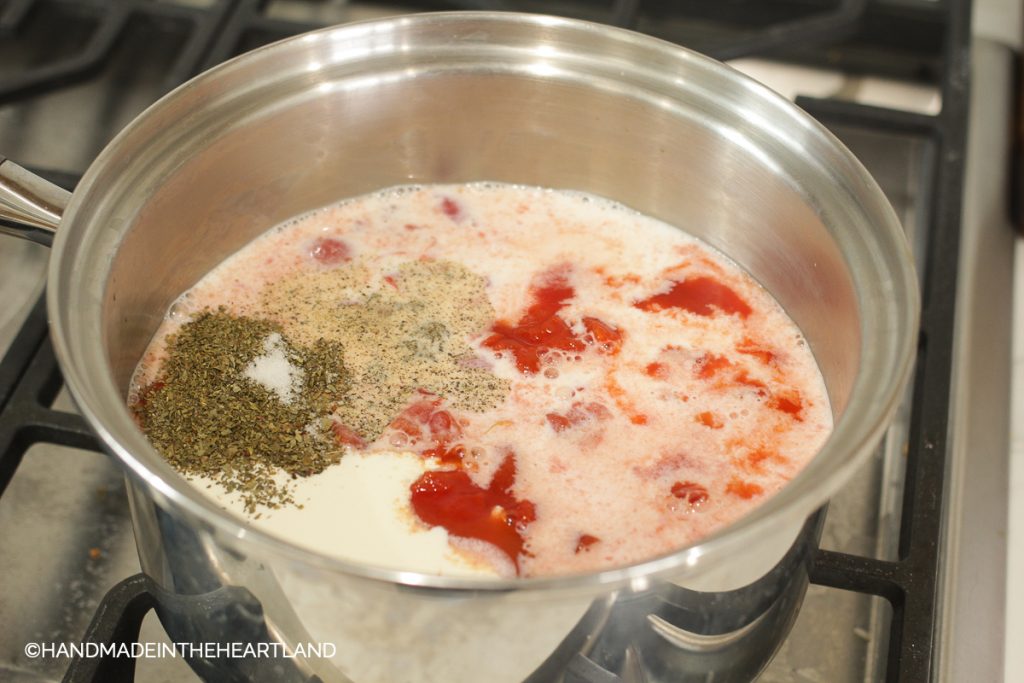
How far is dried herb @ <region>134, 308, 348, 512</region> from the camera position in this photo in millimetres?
1160

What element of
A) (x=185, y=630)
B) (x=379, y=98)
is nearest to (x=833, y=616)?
(x=185, y=630)

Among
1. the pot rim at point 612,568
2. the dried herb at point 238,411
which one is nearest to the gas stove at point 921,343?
the dried herb at point 238,411

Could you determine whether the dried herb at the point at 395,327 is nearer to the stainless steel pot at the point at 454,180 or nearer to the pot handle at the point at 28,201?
the stainless steel pot at the point at 454,180

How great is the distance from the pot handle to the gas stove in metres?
0.27

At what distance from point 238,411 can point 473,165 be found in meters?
0.51

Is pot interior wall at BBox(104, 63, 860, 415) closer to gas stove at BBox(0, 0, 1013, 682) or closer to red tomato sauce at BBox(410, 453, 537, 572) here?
gas stove at BBox(0, 0, 1013, 682)

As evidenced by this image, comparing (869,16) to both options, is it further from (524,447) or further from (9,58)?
(9,58)

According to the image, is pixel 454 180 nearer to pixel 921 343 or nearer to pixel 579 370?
pixel 579 370

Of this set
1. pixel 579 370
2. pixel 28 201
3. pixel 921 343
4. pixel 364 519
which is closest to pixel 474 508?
pixel 364 519

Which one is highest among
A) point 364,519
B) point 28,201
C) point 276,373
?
point 28,201

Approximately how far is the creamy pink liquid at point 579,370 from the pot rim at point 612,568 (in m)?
0.23

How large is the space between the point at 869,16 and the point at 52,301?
1.40m

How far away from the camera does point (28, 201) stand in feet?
3.53

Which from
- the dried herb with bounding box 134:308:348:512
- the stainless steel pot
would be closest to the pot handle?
the stainless steel pot
